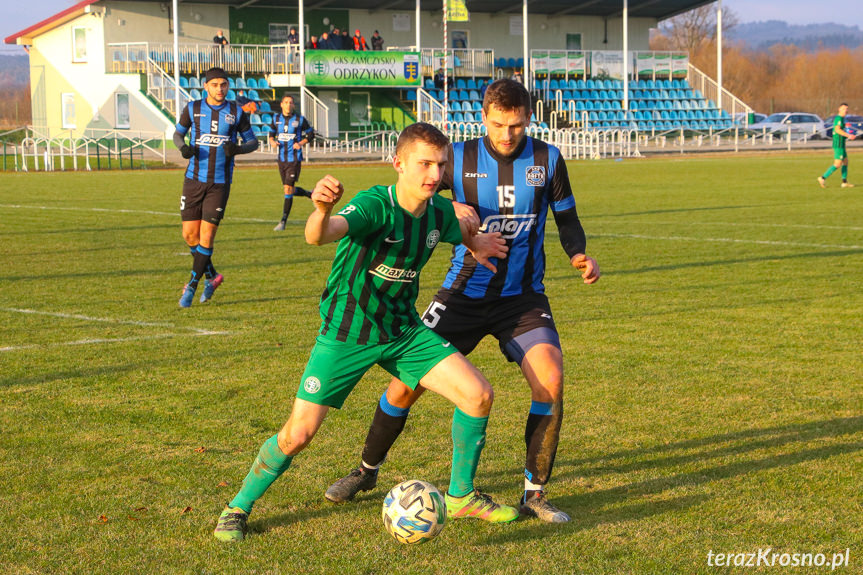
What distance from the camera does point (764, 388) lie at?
6816 millimetres

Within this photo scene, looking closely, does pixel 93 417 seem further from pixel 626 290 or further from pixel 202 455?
pixel 626 290

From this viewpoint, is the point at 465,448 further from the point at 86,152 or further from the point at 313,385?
the point at 86,152

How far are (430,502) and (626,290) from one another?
273 inches

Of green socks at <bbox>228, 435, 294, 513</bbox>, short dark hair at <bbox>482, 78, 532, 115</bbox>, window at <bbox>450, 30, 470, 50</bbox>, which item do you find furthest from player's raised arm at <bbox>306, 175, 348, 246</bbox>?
window at <bbox>450, 30, 470, 50</bbox>

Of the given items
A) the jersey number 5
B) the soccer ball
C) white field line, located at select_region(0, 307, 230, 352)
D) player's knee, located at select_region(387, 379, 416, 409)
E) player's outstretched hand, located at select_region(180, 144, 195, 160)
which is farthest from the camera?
player's outstretched hand, located at select_region(180, 144, 195, 160)

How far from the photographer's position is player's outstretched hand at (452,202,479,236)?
475 centimetres

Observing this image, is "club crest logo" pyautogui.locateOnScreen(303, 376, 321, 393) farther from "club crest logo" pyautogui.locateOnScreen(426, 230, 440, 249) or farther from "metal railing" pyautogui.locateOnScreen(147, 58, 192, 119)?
"metal railing" pyautogui.locateOnScreen(147, 58, 192, 119)

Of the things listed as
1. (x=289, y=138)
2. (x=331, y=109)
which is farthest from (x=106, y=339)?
(x=331, y=109)

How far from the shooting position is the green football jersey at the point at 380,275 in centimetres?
441

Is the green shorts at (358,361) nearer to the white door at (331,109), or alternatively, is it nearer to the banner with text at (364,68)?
the banner with text at (364,68)

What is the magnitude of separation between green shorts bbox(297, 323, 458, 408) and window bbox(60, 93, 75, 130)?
47910 millimetres

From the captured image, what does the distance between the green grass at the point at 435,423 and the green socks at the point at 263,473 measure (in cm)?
16

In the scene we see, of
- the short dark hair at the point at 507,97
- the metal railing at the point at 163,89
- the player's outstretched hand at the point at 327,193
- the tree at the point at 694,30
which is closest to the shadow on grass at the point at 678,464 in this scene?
the player's outstretched hand at the point at 327,193

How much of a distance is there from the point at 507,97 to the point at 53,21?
1938 inches
